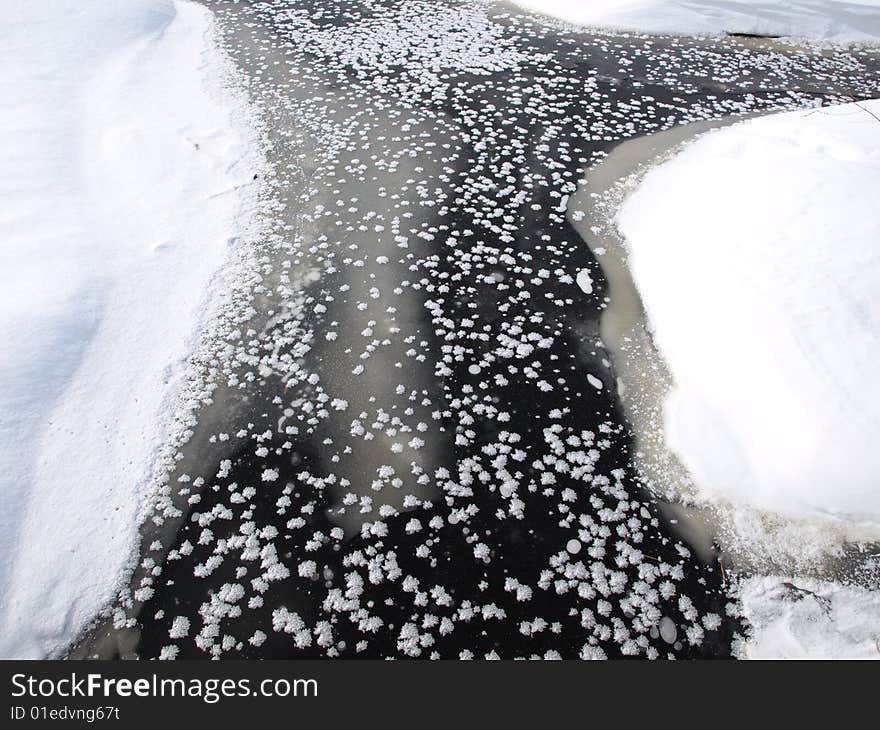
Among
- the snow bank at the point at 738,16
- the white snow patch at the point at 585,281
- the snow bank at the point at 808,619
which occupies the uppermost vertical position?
the snow bank at the point at 738,16

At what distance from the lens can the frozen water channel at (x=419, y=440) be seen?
2.59m

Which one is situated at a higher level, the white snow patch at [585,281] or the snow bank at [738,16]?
the snow bank at [738,16]

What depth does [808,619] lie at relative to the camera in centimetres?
256

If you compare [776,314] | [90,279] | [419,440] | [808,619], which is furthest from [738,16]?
[90,279]

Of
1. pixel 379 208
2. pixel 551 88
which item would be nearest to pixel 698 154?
pixel 551 88

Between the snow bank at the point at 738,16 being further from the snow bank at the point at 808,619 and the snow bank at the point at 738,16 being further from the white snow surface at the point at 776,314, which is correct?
the snow bank at the point at 808,619

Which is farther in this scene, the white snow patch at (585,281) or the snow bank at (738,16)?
the snow bank at (738,16)

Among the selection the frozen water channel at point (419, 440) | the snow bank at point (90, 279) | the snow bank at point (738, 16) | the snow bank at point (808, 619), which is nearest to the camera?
the snow bank at point (808, 619)

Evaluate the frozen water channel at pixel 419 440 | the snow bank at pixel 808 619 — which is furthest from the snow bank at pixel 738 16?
the snow bank at pixel 808 619

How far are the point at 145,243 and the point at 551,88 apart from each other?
188 inches

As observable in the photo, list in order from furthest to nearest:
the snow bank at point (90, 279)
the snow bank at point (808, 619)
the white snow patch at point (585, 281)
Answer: the white snow patch at point (585, 281) → the snow bank at point (90, 279) → the snow bank at point (808, 619)

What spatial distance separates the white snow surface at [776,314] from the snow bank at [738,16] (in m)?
4.38

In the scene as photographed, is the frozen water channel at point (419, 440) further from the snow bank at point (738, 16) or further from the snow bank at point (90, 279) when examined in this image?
the snow bank at point (738, 16)

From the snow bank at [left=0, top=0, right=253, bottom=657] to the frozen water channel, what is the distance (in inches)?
10.1
